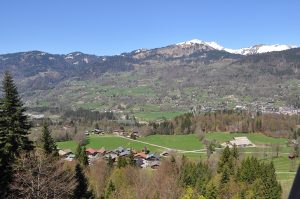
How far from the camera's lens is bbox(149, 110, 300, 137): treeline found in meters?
175

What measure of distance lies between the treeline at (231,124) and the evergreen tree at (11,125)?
146291 mm

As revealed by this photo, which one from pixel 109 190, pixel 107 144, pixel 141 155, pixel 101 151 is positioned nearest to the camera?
pixel 109 190

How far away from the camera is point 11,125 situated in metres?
29.3

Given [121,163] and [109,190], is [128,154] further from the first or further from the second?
[109,190]

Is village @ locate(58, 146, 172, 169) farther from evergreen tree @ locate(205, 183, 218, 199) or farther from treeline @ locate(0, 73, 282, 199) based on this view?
evergreen tree @ locate(205, 183, 218, 199)

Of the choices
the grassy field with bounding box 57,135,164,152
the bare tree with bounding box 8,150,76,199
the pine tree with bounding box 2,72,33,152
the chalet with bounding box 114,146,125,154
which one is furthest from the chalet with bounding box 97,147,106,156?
the bare tree with bounding box 8,150,76,199

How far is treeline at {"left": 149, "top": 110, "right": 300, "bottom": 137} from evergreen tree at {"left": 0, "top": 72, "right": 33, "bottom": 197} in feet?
480

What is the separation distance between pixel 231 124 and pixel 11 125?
16063 centimetres

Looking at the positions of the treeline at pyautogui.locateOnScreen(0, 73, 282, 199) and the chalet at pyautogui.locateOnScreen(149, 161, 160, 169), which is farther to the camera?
the chalet at pyautogui.locateOnScreen(149, 161, 160, 169)

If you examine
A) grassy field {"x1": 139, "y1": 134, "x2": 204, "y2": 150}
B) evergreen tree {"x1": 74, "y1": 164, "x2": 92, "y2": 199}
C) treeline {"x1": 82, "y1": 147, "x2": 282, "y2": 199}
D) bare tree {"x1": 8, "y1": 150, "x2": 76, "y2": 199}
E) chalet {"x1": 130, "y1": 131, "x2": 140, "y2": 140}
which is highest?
bare tree {"x1": 8, "y1": 150, "x2": 76, "y2": 199}

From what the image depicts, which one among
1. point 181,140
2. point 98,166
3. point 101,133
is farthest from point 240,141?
point 98,166

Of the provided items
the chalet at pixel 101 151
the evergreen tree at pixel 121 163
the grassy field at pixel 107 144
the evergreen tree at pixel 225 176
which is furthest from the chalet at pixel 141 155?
the evergreen tree at pixel 225 176

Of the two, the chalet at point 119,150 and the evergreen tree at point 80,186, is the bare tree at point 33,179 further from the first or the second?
the chalet at point 119,150

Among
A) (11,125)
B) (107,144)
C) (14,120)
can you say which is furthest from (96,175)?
(107,144)
